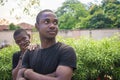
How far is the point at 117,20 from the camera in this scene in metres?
29.8

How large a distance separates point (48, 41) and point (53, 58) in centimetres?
22

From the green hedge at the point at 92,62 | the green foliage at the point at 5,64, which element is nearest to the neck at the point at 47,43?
the green hedge at the point at 92,62

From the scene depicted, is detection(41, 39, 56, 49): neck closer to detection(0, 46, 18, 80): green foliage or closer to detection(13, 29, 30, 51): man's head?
detection(13, 29, 30, 51): man's head

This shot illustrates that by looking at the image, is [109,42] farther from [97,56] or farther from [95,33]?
[95,33]

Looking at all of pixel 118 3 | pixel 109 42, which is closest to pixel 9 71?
pixel 109 42

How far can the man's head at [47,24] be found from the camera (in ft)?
9.68

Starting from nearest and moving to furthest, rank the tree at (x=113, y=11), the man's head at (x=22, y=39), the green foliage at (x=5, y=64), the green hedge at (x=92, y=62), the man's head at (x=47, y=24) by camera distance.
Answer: the man's head at (x=47, y=24) → the man's head at (x=22, y=39) → the green hedge at (x=92, y=62) → the green foliage at (x=5, y=64) → the tree at (x=113, y=11)

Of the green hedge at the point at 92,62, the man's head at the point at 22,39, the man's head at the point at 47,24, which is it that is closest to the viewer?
the man's head at the point at 47,24

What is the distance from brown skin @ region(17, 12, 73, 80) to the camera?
2.79 m

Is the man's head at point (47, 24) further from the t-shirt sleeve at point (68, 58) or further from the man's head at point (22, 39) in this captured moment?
the man's head at point (22, 39)

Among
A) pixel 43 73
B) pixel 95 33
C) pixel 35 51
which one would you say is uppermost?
pixel 35 51

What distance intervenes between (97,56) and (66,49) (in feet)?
8.70

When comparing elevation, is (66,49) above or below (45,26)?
below

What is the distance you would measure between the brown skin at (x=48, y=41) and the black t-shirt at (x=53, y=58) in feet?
0.16
